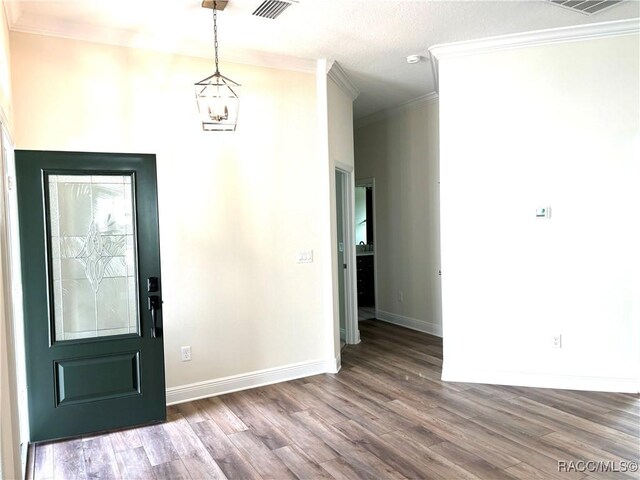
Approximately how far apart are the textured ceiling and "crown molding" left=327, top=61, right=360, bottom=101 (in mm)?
243

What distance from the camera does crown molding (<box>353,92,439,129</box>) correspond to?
220 inches

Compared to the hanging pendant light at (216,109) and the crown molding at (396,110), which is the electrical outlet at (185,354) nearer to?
the hanging pendant light at (216,109)

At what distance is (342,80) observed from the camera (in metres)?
4.73

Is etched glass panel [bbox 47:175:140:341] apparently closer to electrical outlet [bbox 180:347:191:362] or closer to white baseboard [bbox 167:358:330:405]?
electrical outlet [bbox 180:347:191:362]

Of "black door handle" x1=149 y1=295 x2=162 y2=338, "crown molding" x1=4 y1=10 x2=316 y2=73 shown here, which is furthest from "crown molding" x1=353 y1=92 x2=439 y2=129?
"black door handle" x1=149 y1=295 x2=162 y2=338

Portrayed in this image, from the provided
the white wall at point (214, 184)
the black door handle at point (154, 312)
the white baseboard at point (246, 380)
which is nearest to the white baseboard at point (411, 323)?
the white baseboard at point (246, 380)

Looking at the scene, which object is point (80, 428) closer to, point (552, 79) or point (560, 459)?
point (560, 459)

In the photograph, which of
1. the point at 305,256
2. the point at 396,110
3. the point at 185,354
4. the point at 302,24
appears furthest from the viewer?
the point at 396,110

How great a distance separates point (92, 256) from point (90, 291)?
253 millimetres

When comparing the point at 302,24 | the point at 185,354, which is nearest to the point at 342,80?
the point at 302,24

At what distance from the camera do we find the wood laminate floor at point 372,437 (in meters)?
2.71

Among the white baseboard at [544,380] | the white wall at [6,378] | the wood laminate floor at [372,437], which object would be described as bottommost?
the wood laminate floor at [372,437]

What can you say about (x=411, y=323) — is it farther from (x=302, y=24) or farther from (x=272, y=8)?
(x=272, y=8)

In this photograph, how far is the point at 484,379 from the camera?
13.3 ft
